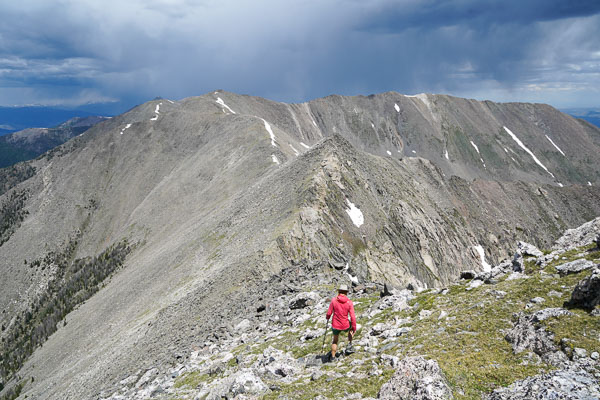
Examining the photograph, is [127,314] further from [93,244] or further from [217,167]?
[93,244]

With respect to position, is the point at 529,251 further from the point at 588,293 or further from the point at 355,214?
the point at 355,214

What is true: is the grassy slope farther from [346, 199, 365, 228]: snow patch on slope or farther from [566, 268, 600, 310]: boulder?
[346, 199, 365, 228]: snow patch on slope

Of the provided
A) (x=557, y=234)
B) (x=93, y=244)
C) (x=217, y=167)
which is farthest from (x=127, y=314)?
(x=557, y=234)

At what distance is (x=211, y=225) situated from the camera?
56.7 meters

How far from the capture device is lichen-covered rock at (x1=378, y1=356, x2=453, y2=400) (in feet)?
29.5

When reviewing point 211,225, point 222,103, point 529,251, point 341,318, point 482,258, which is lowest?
point 482,258

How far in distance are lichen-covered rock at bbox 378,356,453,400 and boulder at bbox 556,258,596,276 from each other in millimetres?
7795

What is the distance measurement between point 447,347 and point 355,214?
118 feet

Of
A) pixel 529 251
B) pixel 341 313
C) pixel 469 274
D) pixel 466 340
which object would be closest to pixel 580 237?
pixel 529 251

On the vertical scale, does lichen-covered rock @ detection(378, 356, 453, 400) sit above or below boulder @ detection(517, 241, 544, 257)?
above

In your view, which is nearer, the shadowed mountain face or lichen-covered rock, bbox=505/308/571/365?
lichen-covered rock, bbox=505/308/571/365

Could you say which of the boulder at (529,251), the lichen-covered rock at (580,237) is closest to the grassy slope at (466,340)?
the boulder at (529,251)

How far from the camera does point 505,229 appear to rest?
377ft

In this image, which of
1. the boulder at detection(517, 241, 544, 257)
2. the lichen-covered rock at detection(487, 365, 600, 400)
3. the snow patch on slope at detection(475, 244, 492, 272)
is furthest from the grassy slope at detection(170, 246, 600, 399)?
the snow patch on slope at detection(475, 244, 492, 272)
